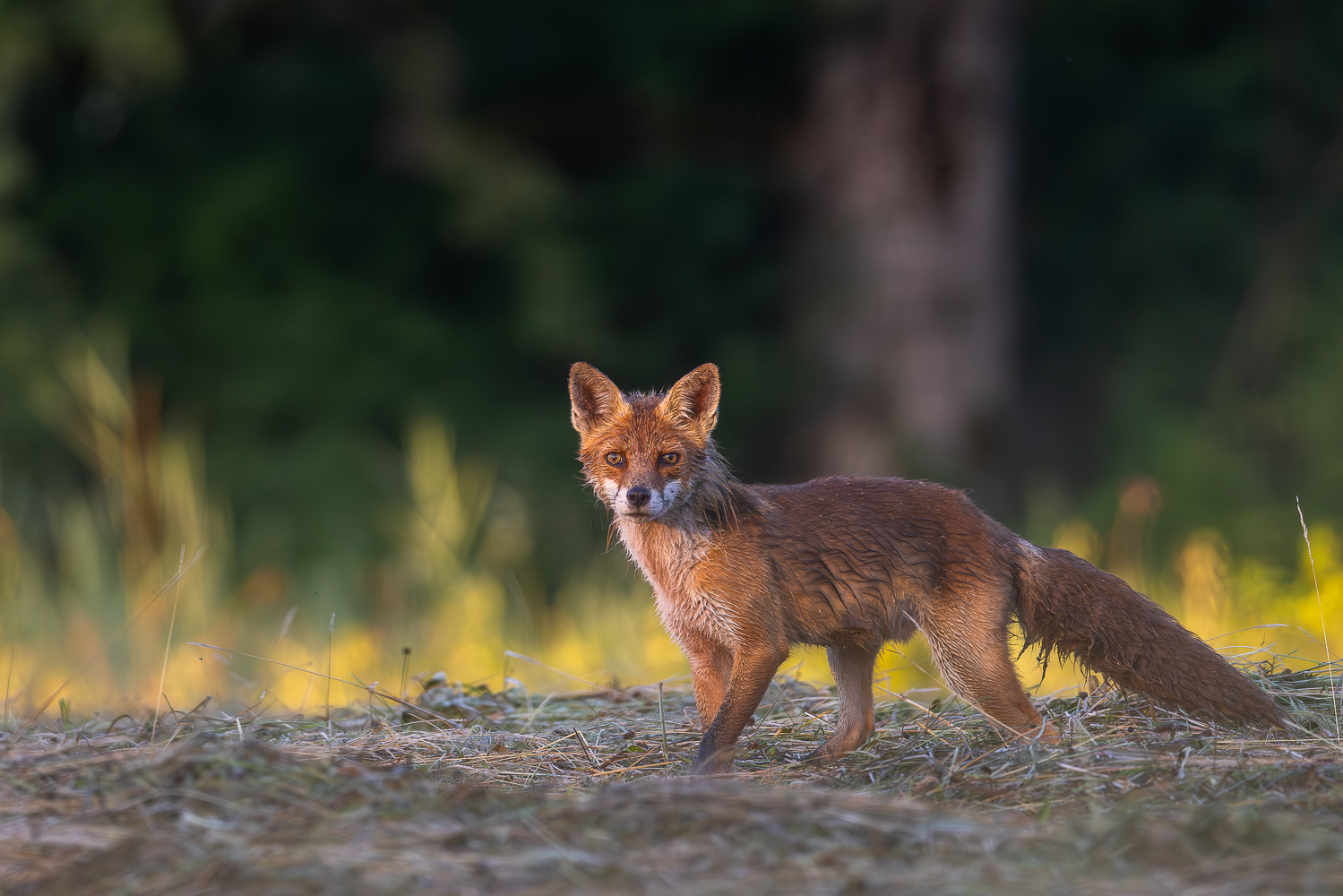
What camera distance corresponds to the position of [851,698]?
451 cm

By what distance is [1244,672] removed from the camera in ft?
15.5

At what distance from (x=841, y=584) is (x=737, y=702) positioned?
60 cm

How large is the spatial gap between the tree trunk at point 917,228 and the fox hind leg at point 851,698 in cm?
606

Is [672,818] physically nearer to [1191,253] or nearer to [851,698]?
[851,698]

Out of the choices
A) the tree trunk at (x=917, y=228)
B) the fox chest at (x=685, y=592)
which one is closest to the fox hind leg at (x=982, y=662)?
the fox chest at (x=685, y=592)

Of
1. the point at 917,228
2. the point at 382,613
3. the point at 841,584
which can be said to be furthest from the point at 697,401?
the point at 917,228

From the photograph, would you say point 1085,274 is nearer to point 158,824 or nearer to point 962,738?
point 962,738

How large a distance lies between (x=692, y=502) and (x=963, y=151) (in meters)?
7.27

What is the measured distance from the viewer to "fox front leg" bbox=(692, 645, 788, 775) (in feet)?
13.3

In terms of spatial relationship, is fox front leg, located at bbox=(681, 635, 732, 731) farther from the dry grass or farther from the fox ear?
the fox ear

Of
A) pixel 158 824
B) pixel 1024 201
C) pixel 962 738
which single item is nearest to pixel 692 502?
pixel 962 738

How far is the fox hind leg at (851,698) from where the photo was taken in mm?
4328

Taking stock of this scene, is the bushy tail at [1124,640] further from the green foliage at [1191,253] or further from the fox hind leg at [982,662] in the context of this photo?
the green foliage at [1191,253]

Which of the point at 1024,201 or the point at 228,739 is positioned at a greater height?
the point at 1024,201
